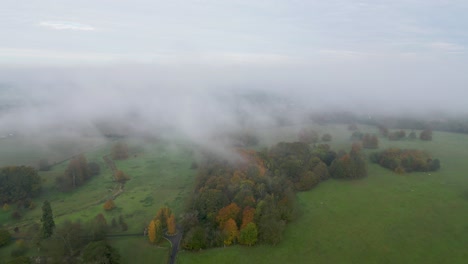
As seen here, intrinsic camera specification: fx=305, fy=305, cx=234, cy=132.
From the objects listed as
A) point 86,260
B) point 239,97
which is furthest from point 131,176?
point 239,97

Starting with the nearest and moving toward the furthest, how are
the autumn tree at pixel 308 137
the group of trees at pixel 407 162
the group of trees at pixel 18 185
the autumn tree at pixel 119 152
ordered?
the group of trees at pixel 18 185 → the group of trees at pixel 407 162 → the autumn tree at pixel 119 152 → the autumn tree at pixel 308 137

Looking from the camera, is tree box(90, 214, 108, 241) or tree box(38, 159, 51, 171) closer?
tree box(90, 214, 108, 241)

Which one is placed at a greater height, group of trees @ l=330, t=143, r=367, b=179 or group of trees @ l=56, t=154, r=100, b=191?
group of trees @ l=330, t=143, r=367, b=179

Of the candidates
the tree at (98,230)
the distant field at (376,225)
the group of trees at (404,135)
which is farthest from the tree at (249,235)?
the group of trees at (404,135)

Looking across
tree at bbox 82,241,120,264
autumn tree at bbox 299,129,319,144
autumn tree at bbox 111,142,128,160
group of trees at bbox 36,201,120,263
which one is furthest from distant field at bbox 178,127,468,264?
autumn tree at bbox 111,142,128,160

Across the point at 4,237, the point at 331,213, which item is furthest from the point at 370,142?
the point at 4,237

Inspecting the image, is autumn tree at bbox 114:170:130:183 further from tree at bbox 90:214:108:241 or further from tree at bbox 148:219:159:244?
tree at bbox 148:219:159:244

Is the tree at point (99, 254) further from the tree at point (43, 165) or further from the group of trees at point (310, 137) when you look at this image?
the group of trees at point (310, 137)
